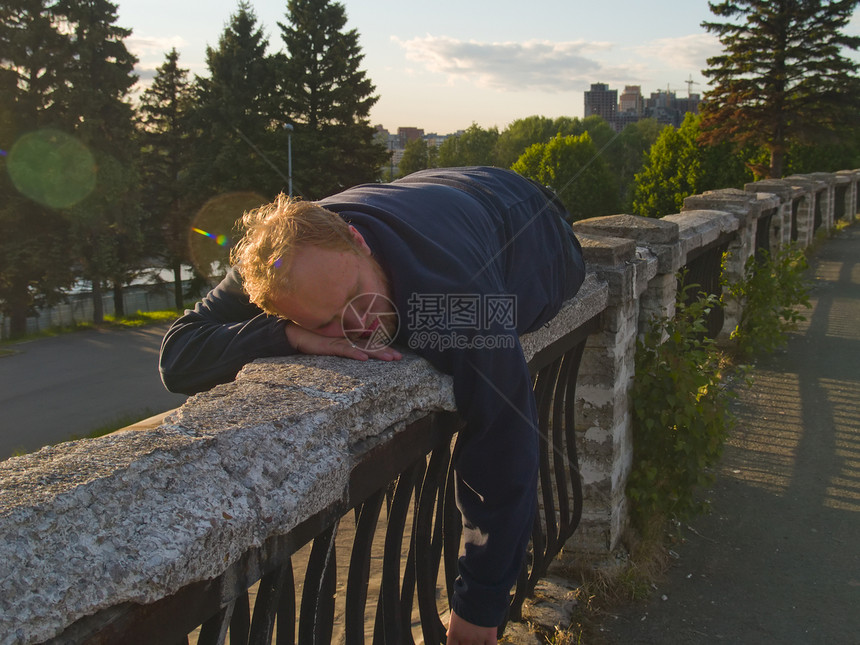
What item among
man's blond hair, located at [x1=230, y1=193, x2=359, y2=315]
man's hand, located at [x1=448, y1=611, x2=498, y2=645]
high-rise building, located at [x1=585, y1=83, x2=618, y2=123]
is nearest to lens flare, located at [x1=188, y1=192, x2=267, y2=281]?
man's blond hair, located at [x1=230, y1=193, x2=359, y2=315]

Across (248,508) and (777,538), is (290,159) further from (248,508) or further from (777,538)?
(248,508)

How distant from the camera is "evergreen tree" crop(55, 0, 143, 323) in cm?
2167

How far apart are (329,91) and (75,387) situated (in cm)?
1803

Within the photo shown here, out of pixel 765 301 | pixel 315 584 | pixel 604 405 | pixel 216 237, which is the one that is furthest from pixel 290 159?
pixel 315 584

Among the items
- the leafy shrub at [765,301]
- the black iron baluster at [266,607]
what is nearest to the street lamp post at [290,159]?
the leafy shrub at [765,301]

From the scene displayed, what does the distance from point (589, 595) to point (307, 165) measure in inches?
1074

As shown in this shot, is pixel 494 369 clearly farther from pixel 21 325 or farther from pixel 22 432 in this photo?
pixel 21 325

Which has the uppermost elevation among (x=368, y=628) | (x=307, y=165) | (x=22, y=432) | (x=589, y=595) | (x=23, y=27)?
(x=23, y=27)

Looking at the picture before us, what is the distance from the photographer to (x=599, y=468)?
3.14 metres

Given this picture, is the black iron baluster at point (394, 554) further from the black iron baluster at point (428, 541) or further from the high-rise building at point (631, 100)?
the high-rise building at point (631, 100)

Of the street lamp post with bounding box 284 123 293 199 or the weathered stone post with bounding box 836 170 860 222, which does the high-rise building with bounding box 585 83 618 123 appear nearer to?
the street lamp post with bounding box 284 123 293 199

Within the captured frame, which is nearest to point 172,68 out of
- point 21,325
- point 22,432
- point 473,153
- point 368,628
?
point 21,325

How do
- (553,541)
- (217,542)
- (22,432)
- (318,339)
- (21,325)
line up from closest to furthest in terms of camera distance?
(217,542), (318,339), (553,541), (22,432), (21,325)

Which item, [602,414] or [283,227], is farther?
[602,414]
